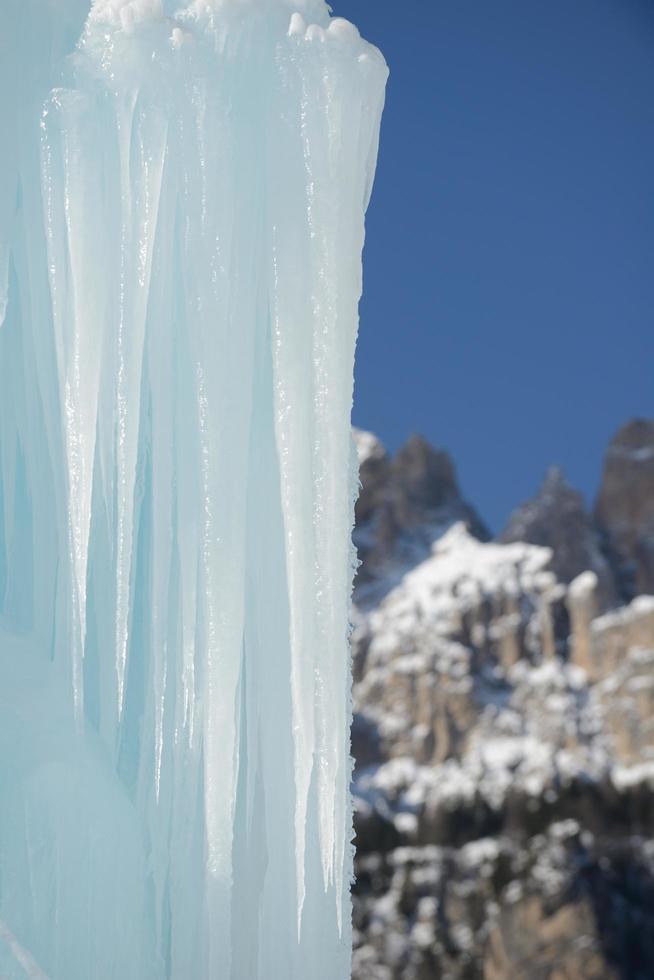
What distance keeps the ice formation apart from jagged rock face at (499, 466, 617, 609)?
4367cm

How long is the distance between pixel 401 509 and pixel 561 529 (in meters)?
8.07

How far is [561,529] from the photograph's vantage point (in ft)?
157

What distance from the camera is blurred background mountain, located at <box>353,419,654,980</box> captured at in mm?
38469

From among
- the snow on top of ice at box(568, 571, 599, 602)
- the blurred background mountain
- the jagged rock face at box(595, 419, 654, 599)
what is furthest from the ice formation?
the jagged rock face at box(595, 419, 654, 599)

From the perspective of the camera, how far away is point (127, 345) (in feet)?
12.4

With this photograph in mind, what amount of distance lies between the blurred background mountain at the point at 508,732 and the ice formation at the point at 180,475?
35.3 metres

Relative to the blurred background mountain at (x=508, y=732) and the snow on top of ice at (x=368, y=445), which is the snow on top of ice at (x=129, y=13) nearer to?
the blurred background mountain at (x=508, y=732)

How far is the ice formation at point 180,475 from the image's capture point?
3.55m

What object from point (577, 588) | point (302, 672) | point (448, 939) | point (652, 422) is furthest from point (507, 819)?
point (302, 672)

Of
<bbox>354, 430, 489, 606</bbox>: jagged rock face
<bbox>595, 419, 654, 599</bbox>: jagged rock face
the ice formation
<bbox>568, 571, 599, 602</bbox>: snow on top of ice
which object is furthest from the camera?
<bbox>354, 430, 489, 606</bbox>: jagged rock face

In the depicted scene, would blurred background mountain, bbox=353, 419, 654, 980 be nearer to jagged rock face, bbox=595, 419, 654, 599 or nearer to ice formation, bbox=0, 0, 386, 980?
jagged rock face, bbox=595, 419, 654, 599

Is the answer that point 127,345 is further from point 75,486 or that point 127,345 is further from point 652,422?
point 652,422

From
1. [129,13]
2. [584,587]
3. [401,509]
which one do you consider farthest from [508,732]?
[129,13]

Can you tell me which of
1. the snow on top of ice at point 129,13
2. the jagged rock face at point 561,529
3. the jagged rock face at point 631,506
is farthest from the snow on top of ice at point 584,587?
the snow on top of ice at point 129,13
